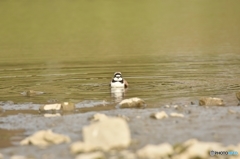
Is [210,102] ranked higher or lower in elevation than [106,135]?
higher

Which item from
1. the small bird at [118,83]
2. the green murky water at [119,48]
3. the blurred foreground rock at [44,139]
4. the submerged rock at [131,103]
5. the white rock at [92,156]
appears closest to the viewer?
the white rock at [92,156]

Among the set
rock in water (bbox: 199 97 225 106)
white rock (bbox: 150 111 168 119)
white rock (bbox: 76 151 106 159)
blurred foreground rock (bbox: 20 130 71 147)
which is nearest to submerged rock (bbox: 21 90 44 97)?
rock in water (bbox: 199 97 225 106)

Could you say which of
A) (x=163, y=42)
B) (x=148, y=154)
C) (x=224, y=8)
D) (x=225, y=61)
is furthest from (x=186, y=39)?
(x=148, y=154)

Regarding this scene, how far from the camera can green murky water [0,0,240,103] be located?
2727 centimetres

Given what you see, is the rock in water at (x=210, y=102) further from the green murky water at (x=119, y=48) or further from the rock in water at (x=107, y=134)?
the rock in water at (x=107, y=134)

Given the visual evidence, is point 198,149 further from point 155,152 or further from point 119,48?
point 119,48

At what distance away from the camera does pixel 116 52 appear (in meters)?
41.5

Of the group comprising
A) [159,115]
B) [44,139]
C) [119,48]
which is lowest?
[44,139]

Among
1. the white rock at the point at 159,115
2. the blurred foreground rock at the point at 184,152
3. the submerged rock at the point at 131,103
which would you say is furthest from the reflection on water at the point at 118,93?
the blurred foreground rock at the point at 184,152

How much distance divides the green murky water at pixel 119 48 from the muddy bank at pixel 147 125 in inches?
126

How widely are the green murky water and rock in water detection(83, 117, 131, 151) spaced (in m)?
8.10

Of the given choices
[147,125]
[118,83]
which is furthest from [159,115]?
[118,83]

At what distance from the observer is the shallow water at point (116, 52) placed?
25781 millimetres

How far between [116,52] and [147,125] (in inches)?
918
